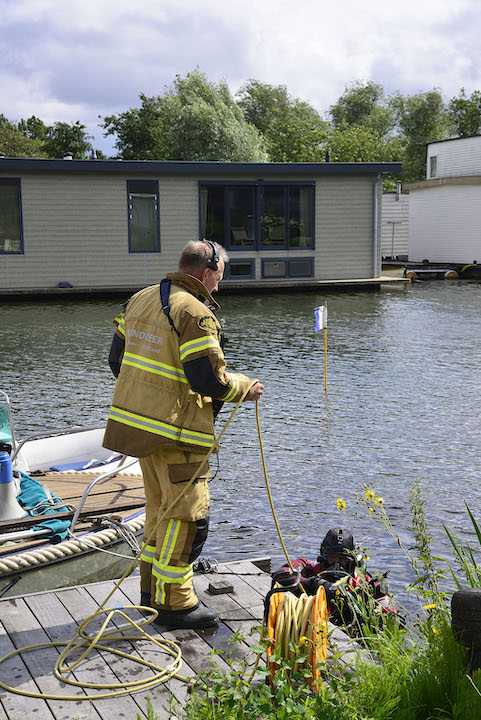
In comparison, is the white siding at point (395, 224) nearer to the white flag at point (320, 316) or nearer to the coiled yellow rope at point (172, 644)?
the white flag at point (320, 316)

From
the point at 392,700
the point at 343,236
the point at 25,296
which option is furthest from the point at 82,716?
the point at 343,236

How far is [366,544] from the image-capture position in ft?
22.2

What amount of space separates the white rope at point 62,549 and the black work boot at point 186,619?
3.45ft

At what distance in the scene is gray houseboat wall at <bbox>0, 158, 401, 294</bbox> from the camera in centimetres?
2488

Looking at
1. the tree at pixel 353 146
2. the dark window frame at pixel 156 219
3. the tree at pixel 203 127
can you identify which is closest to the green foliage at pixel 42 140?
the tree at pixel 203 127

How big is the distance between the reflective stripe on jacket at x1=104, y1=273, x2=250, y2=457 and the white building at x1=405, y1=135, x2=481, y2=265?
124 feet

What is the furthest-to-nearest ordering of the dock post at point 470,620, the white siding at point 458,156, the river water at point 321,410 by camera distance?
the white siding at point 458,156
the river water at point 321,410
the dock post at point 470,620

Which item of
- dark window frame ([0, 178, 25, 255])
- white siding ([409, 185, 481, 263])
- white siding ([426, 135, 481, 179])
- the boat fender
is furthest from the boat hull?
white siding ([426, 135, 481, 179])

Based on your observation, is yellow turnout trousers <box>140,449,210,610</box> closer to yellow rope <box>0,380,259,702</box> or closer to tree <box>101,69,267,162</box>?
yellow rope <box>0,380,259,702</box>

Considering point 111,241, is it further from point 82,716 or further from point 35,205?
point 82,716

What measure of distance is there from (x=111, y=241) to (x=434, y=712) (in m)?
23.7

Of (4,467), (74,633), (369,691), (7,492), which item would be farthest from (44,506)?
(369,691)

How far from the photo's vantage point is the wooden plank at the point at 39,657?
3344 mm

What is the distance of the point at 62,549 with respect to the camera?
16.2ft
